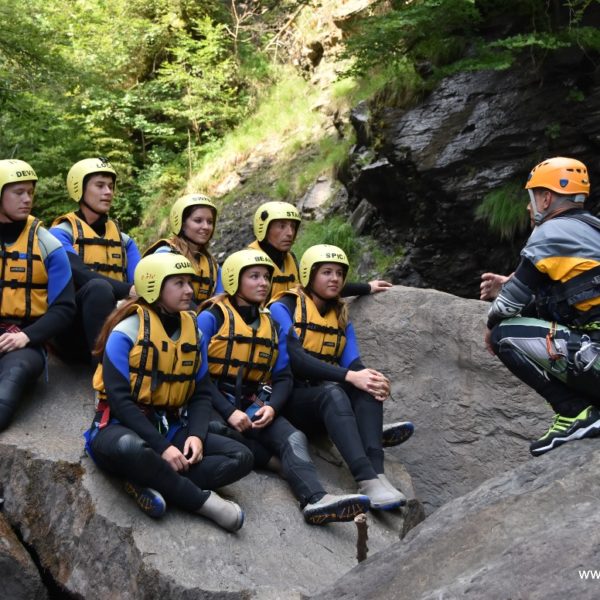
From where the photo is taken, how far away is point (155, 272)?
4637mm

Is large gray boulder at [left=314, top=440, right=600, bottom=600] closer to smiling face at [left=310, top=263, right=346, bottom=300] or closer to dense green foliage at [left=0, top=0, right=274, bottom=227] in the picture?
smiling face at [left=310, top=263, right=346, bottom=300]

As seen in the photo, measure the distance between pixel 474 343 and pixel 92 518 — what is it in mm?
3354

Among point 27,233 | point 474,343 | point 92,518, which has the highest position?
point 27,233

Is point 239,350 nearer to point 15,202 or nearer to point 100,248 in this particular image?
point 100,248

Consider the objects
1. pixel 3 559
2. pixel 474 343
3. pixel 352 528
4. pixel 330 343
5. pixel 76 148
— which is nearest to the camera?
pixel 3 559

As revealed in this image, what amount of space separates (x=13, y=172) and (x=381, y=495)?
3232 mm

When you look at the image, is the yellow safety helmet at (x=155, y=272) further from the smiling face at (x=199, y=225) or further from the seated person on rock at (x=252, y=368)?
the smiling face at (x=199, y=225)

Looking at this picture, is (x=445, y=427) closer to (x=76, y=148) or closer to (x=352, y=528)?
(x=352, y=528)

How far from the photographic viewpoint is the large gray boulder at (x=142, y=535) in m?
4.09

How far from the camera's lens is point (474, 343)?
246 inches

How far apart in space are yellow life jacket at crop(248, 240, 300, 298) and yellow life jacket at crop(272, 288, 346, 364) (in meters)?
0.68

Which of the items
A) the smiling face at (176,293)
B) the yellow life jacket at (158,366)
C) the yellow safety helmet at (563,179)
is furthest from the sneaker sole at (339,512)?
the yellow safety helmet at (563,179)

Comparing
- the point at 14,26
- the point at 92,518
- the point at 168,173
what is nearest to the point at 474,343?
the point at 92,518

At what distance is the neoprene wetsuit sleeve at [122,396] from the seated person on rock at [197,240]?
174cm
